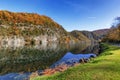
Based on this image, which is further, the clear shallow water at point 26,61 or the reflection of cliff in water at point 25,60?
the reflection of cliff in water at point 25,60

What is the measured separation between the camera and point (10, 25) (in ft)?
638

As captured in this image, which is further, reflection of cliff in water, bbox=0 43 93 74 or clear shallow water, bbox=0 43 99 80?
reflection of cliff in water, bbox=0 43 93 74

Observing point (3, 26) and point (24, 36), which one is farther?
point (24, 36)

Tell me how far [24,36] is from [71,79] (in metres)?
179

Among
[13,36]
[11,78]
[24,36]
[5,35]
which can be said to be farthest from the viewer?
[24,36]

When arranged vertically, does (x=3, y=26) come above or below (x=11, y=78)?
above

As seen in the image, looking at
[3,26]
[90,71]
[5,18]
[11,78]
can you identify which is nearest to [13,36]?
[3,26]

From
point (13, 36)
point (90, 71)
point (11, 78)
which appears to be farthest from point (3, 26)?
point (90, 71)

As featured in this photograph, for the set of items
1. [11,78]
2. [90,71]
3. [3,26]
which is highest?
[3,26]

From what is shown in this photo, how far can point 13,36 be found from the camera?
183750 mm

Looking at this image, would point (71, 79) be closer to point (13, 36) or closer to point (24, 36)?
point (13, 36)

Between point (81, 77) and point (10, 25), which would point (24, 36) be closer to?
point (10, 25)

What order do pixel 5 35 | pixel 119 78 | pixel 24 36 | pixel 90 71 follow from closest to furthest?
pixel 119 78 → pixel 90 71 → pixel 5 35 → pixel 24 36

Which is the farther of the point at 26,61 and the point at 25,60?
the point at 25,60
